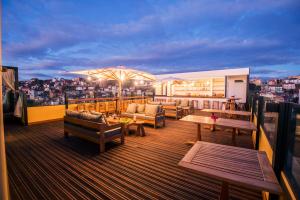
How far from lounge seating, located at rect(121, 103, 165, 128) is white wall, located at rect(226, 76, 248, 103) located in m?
8.76

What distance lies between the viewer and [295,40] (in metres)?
38.9

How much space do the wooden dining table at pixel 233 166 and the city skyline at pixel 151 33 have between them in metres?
9.53

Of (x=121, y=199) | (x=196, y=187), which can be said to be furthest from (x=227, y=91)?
(x=121, y=199)

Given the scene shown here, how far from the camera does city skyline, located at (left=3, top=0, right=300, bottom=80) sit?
14.0 meters

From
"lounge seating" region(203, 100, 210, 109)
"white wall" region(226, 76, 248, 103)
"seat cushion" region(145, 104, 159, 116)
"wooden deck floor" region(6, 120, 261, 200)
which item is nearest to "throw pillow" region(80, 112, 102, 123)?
"wooden deck floor" region(6, 120, 261, 200)

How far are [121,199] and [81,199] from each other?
60 cm

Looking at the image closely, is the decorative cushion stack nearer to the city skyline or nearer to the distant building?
the city skyline

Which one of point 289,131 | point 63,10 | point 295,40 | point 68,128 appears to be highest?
point 295,40

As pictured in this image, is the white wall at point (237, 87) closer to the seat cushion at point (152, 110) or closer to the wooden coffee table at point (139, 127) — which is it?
the seat cushion at point (152, 110)

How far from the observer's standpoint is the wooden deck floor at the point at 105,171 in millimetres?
2270

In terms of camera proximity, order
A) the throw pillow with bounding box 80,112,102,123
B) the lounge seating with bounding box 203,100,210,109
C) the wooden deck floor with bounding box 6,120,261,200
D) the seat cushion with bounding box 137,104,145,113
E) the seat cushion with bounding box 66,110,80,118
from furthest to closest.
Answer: the lounge seating with bounding box 203,100,210,109 < the seat cushion with bounding box 137,104,145,113 < the seat cushion with bounding box 66,110,80,118 < the throw pillow with bounding box 80,112,102,123 < the wooden deck floor with bounding box 6,120,261,200

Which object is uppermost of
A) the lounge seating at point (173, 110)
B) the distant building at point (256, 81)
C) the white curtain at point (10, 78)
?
the distant building at point (256, 81)


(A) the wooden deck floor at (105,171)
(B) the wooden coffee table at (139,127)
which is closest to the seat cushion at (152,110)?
(B) the wooden coffee table at (139,127)

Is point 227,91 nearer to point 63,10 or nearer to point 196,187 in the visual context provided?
point 196,187
